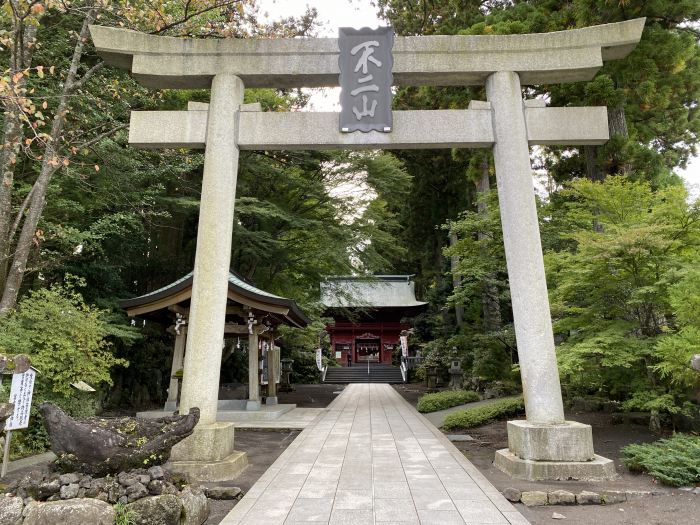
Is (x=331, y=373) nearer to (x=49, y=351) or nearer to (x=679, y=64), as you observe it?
(x=49, y=351)

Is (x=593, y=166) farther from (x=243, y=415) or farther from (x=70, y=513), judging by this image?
(x=70, y=513)

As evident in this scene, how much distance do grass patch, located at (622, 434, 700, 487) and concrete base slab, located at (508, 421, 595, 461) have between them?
61 cm

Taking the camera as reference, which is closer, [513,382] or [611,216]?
[611,216]

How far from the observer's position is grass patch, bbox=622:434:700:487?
15.5 feet

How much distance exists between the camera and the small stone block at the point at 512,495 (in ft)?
14.4

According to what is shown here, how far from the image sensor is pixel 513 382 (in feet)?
40.3

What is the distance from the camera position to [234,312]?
1134 centimetres

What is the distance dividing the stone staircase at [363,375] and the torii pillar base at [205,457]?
19.9m

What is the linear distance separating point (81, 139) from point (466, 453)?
9.90 meters

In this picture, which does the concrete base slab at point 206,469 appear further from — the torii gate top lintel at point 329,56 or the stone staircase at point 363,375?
the stone staircase at point 363,375

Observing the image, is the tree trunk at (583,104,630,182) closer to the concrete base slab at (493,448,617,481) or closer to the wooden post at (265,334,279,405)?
the concrete base slab at (493,448,617,481)

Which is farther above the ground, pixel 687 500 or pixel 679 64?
pixel 679 64

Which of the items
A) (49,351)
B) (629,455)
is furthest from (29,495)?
(629,455)

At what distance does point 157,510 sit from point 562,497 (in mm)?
3656
